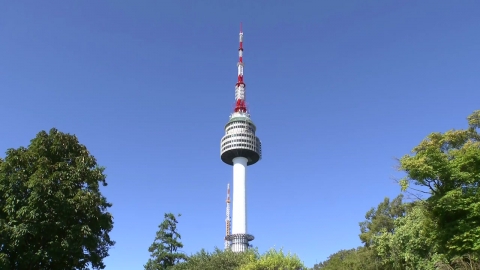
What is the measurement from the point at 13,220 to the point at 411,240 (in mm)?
27523

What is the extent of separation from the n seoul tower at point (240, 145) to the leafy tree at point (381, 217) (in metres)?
42.5

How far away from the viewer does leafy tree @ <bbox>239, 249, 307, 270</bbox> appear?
31875mm

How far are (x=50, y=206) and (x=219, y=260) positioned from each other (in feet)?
69.9

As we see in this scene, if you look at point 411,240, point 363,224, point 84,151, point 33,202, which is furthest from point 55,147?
point 363,224

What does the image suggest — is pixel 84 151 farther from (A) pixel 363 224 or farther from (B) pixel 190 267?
(A) pixel 363 224

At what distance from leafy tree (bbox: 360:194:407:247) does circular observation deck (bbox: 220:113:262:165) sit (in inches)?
1963

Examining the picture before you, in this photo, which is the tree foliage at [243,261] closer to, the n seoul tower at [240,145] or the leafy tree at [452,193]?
the leafy tree at [452,193]

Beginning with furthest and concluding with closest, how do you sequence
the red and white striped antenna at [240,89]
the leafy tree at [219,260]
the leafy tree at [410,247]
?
the red and white striped antenna at [240,89] → the leafy tree at [219,260] → the leafy tree at [410,247]

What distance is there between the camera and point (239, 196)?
91938 mm

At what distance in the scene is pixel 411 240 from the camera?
107 feet

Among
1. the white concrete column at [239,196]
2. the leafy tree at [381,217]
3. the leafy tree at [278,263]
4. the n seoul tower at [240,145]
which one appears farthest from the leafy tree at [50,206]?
the n seoul tower at [240,145]

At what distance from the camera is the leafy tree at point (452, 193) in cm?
2373

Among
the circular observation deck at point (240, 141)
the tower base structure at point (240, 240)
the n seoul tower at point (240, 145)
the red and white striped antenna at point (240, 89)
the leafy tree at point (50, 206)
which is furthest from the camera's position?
the circular observation deck at point (240, 141)

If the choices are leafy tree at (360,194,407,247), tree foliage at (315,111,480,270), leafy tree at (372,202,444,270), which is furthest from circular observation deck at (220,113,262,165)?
tree foliage at (315,111,480,270)
